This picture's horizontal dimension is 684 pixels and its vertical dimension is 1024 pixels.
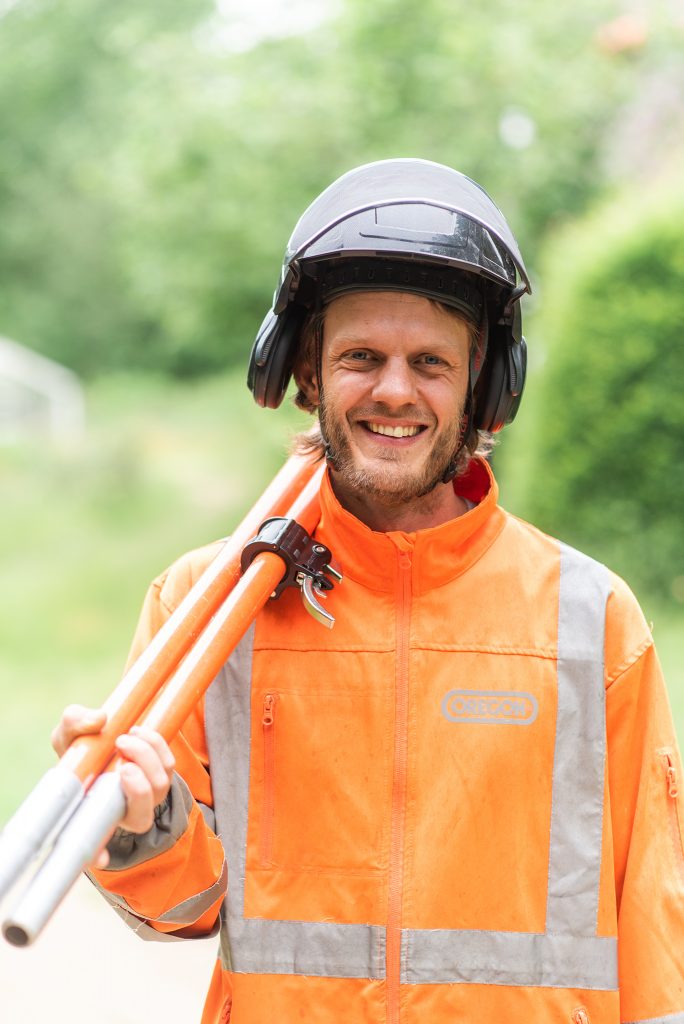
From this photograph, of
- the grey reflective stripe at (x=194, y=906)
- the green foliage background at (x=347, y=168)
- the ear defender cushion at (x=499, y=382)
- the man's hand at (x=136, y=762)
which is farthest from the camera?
the green foliage background at (x=347, y=168)

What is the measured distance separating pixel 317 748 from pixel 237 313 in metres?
11.7

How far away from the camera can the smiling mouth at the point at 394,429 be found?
2271 millimetres

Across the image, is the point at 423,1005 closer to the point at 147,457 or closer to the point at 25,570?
the point at 25,570

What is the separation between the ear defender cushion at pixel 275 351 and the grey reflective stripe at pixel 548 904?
0.59 metres

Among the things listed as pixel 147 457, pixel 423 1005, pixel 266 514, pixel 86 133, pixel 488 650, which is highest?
pixel 86 133

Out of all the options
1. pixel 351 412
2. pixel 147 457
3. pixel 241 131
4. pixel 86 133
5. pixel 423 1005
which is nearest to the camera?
pixel 423 1005

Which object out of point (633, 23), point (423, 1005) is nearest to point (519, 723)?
A: point (423, 1005)

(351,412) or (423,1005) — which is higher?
(351,412)

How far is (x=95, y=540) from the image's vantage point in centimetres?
1462

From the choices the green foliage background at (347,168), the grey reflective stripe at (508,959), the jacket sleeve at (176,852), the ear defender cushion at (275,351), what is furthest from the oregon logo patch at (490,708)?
the green foliage background at (347,168)

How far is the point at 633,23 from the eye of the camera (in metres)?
13.5

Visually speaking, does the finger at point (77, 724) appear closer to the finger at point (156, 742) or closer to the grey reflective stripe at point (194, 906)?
the finger at point (156, 742)

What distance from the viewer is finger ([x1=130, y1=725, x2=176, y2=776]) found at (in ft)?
5.91

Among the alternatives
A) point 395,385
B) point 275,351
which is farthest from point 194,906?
point 275,351
